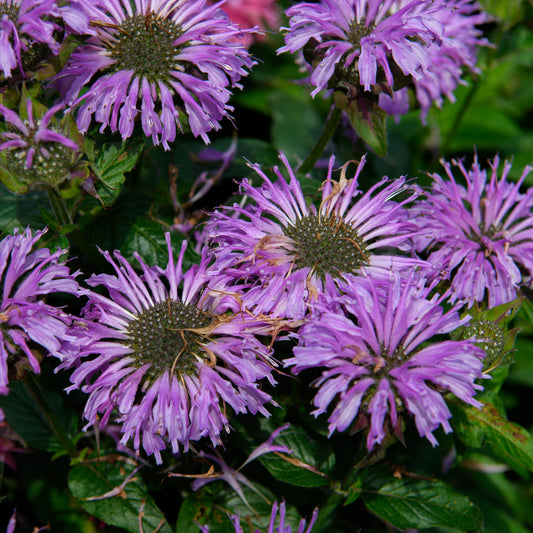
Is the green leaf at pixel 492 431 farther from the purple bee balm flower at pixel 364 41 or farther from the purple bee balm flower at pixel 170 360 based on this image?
the purple bee balm flower at pixel 364 41

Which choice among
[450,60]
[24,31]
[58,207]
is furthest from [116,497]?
[450,60]

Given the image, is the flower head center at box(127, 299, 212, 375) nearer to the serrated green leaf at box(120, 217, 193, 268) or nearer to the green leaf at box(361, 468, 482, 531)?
the serrated green leaf at box(120, 217, 193, 268)

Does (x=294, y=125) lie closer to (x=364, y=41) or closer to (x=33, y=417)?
(x=364, y=41)

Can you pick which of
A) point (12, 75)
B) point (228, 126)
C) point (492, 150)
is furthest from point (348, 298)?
point (492, 150)

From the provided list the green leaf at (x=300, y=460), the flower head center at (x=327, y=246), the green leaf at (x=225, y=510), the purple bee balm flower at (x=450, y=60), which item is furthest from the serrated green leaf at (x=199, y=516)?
the purple bee balm flower at (x=450, y=60)

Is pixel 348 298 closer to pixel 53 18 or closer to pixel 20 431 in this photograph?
pixel 53 18

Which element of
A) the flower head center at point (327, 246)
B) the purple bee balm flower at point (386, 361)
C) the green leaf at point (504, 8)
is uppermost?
the green leaf at point (504, 8)

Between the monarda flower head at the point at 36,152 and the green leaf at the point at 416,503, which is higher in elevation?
the monarda flower head at the point at 36,152
